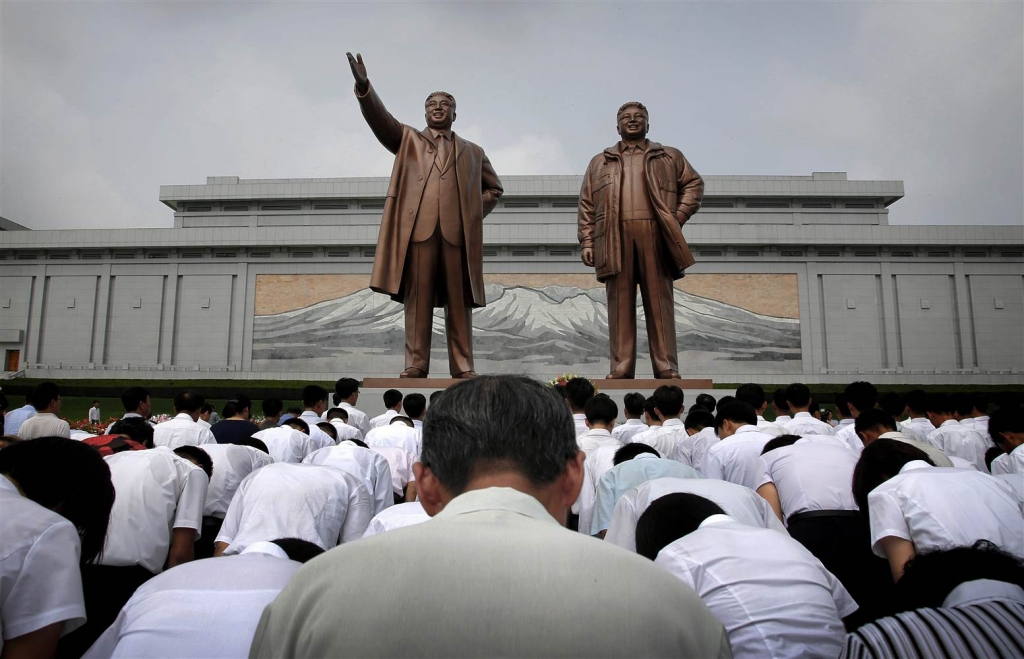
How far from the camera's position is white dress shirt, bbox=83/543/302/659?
5.31 ft

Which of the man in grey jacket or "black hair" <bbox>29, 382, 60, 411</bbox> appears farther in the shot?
"black hair" <bbox>29, 382, 60, 411</bbox>

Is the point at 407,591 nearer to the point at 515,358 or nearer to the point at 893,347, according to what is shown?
the point at 515,358

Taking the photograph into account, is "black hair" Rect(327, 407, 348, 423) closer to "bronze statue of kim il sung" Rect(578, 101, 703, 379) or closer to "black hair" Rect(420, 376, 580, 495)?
"bronze statue of kim il sung" Rect(578, 101, 703, 379)

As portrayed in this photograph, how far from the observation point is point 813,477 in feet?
9.98

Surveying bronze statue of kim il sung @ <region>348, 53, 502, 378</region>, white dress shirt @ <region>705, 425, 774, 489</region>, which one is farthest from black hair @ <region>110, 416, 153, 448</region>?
bronze statue of kim il sung @ <region>348, 53, 502, 378</region>

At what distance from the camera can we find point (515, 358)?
22.7 meters

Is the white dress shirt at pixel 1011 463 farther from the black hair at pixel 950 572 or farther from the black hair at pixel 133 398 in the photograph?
the black hair at pixel 133 398

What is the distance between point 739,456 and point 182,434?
137 inches

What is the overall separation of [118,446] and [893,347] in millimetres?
24374

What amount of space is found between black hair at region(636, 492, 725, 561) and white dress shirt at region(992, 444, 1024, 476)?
241cm

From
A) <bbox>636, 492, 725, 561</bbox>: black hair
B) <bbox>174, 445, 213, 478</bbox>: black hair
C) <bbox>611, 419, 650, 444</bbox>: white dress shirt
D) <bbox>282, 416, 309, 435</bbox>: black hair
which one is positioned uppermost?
<bbox>282, 416, 309, 435</bbox>: black hair

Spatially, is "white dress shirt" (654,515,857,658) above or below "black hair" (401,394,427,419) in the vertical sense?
below

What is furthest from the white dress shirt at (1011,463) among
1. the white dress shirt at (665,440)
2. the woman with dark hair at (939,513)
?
the white dress shirt at (665,440)

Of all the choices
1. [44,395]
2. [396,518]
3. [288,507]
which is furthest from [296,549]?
[44,395]
